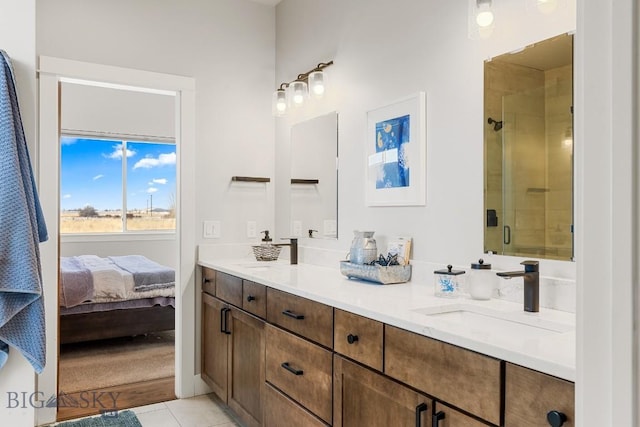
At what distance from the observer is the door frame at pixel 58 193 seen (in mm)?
2785

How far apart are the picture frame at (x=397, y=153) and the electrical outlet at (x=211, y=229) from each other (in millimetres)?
1238

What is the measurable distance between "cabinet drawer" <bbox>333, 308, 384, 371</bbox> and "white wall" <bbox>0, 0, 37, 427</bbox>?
1.05m

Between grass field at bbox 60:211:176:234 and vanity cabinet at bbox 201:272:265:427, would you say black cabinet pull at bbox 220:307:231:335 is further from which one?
grass field at bbox 60:211:176:234

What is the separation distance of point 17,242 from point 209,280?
1683 mm

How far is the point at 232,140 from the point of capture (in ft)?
11.2

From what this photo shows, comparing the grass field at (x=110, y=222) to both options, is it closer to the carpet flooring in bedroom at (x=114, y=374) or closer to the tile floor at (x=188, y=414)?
the carpet flooring in bedroom at (x=114, y=374)

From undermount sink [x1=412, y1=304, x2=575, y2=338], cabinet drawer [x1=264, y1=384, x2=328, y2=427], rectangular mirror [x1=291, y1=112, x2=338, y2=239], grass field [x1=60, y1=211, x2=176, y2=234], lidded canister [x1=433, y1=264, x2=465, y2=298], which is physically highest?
rectangular mirror [x1=291, y1=112, x2=338, y2=239]

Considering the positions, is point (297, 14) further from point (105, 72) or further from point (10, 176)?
Answer: point (10, 176)

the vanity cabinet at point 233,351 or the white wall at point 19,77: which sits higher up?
the white wall at point 19,77

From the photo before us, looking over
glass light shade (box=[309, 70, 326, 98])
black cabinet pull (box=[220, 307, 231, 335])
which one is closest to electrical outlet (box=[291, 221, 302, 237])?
black cabinet pull (box=[220, 307, 231, 335])

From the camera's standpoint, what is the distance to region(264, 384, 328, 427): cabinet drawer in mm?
1944

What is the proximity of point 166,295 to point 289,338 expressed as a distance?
266 centimetres

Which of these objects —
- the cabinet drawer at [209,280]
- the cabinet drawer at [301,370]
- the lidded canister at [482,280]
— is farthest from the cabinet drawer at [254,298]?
the lidded canister at [482,280]

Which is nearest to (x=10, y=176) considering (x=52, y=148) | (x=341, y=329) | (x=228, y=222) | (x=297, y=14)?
(x=341, y=329)
